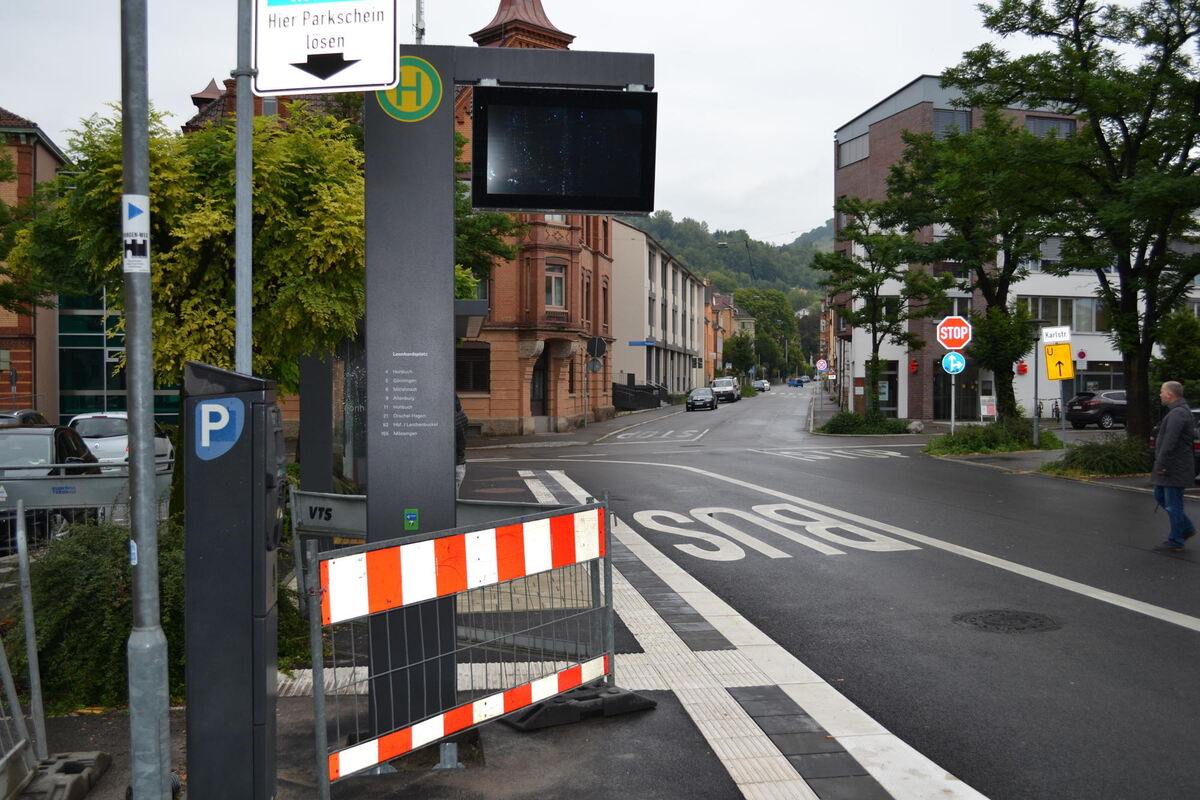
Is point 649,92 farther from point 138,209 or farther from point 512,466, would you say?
point 512,466

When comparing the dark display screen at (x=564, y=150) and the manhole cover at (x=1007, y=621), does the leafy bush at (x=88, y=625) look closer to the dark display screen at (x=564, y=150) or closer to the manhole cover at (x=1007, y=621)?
the dark display screen at (x=564, y=150)

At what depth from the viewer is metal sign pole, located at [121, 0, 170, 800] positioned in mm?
3809

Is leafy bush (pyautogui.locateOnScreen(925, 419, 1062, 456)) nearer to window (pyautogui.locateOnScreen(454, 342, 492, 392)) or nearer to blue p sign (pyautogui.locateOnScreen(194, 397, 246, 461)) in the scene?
window (pyautogui.locateOnScreen(454, 342, 492, 392))

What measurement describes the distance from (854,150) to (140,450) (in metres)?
57.3

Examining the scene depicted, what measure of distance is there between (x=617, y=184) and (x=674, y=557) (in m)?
5.95

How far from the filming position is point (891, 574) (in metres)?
9.50

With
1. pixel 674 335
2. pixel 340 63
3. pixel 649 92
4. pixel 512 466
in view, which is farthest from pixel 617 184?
pixel 674 335

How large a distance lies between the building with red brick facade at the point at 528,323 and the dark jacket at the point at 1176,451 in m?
29.1

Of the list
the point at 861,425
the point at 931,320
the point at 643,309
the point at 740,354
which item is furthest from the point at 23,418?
the point at 740,354

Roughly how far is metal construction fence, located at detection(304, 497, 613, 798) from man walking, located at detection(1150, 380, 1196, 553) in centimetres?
779

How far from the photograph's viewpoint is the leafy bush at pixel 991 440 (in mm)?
26219

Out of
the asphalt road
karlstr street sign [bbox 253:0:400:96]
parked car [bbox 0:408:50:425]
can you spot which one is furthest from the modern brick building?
karlstr street sign [bbox 253:0:400:96]

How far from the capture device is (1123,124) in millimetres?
19875

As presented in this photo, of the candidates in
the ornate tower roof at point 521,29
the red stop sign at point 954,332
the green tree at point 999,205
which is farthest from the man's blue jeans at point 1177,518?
the ornate tower roof at point 521,29
